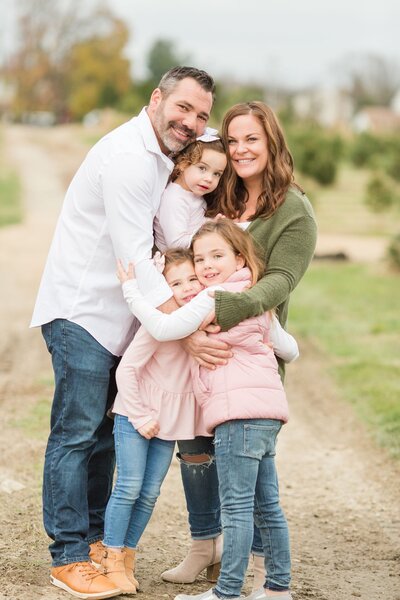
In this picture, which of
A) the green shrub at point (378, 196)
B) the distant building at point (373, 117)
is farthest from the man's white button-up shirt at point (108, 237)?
the distant building at point (373, 117)

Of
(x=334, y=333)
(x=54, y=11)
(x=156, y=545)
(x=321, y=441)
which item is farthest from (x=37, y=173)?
(x=54, y=11)

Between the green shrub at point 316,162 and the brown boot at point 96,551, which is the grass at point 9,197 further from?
the brown boot at point 96,551

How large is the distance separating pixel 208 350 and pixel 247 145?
0.80 meters

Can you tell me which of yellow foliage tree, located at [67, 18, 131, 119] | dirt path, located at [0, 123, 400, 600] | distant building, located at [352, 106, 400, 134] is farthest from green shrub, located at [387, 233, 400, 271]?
distant building, located at [352, 106, 400, 134]

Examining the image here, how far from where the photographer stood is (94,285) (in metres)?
3.92

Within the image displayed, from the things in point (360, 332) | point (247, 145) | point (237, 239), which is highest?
point (247, 145)

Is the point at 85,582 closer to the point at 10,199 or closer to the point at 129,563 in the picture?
the point at 129,563

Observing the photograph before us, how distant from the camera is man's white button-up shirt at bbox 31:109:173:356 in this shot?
12.2 ft

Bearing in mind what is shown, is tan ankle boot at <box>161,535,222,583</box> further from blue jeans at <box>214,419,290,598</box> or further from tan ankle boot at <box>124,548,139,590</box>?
blue jeans at <box>214,419,290,598</box>

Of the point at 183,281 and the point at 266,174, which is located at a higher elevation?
the point at 266,174

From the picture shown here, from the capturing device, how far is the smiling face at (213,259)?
3.69 metres

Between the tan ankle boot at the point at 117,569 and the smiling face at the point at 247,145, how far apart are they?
1.56 metres

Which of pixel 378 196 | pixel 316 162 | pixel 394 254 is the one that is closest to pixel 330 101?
pixel 316 162

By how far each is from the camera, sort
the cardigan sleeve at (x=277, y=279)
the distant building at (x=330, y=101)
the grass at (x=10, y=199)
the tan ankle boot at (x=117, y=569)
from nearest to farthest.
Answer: the cardigan sleeve at (x=277, y=279), the tan ankle boot at (x=117, y=569), the grass at (x=10, y=199), the distant building at (x=330, y=101)
